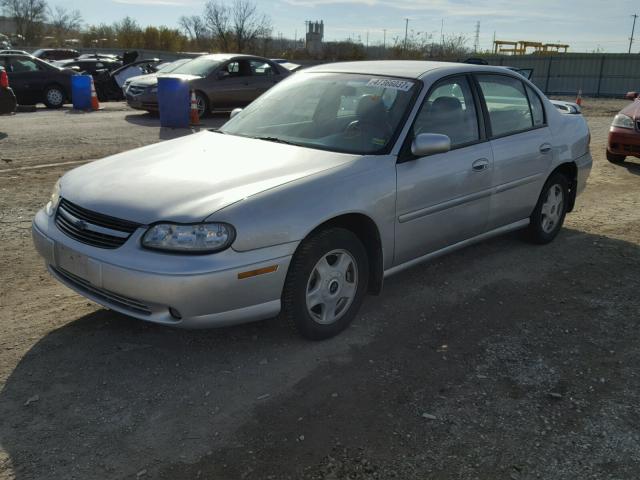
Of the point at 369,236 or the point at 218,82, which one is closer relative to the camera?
the point at 369,236

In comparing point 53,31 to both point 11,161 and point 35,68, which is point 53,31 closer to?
point 35,68

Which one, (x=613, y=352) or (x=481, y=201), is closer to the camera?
(x=613, y=352)

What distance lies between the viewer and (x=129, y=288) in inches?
122

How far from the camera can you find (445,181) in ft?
13.8

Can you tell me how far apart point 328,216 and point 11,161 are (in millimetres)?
7036

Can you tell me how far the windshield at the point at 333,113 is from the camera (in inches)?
158

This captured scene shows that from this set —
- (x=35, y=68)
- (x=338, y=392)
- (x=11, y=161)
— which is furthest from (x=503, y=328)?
(x=35, y=68)

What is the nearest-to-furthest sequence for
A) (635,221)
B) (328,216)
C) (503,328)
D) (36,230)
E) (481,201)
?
(328,216), (36,230), (503,328), (481,201), (635,221)

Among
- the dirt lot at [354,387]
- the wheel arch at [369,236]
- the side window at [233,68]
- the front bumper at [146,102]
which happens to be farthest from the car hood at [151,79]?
the wheel arch at [369,236]

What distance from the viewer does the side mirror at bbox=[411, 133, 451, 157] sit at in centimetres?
387

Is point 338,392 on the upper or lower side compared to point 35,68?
lower

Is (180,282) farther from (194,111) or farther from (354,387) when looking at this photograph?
(194,111)

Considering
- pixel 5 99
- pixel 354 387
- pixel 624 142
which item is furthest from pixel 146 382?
pixel 5 99

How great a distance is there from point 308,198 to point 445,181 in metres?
1.27
